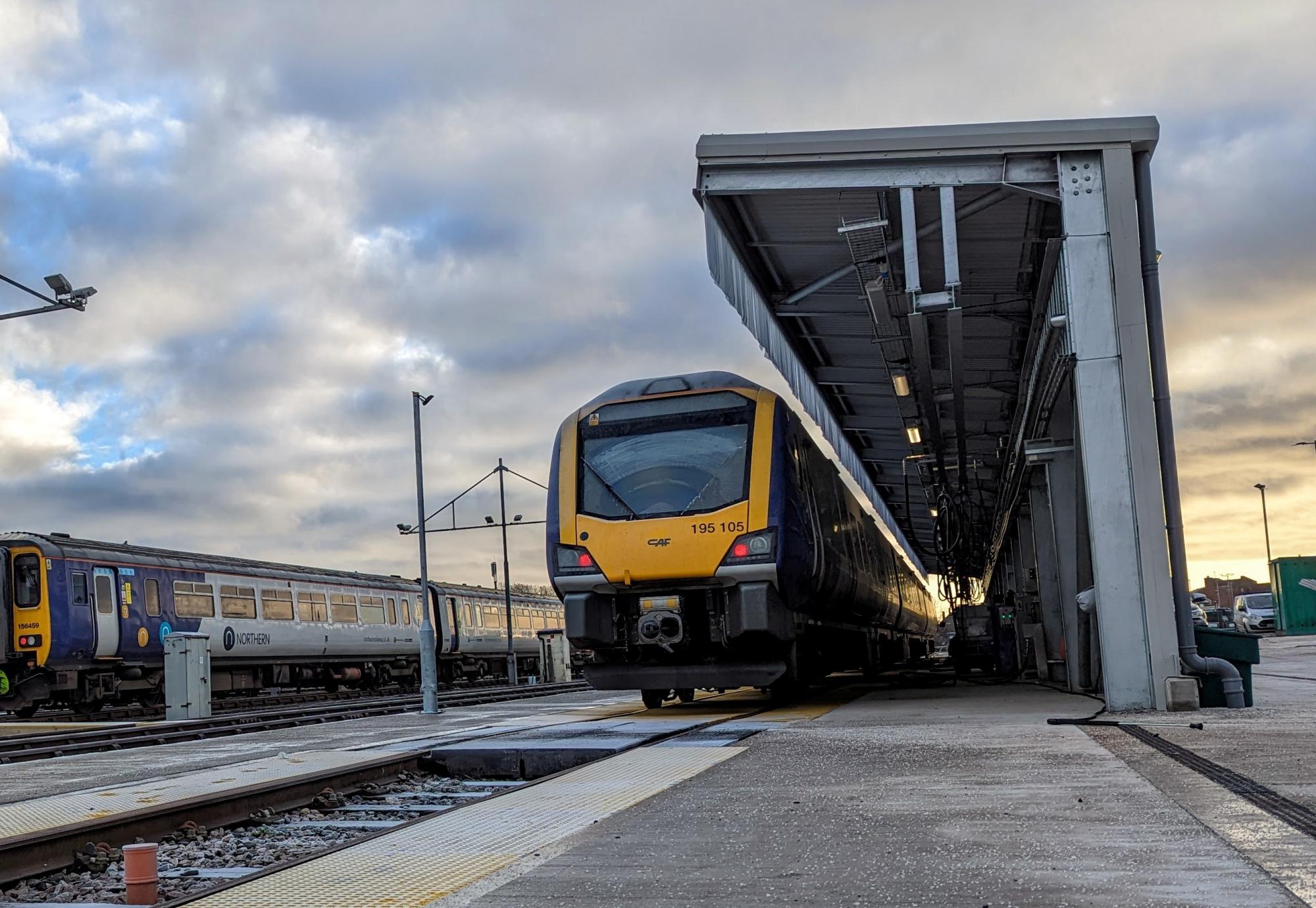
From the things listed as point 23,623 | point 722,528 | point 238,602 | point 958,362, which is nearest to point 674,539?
point 722,528

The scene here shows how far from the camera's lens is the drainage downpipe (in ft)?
32.2

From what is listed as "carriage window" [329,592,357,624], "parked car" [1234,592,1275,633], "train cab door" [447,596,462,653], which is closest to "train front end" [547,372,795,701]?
"carriage window" [329,592,357,624]

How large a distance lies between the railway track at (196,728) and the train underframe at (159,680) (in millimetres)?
2692

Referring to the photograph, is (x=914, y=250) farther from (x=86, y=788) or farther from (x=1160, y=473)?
(x=86, y=788)

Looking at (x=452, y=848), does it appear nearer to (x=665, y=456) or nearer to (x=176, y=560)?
(x=665, y=456)

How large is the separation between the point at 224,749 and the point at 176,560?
465 inches

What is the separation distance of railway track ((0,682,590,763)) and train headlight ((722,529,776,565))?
5.71m

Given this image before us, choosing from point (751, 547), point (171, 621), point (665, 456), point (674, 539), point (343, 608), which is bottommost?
point (171, 621)

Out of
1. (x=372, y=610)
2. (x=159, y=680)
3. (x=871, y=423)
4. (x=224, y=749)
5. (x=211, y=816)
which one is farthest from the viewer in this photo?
(x=372, y=610)

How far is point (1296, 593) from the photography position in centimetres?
3684

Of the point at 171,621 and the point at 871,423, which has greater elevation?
the point at 871,423

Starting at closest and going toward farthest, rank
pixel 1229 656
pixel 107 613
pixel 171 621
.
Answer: pixel 1229 656 → pixel 107 613 → pixel 171 621

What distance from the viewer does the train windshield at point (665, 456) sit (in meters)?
11.4

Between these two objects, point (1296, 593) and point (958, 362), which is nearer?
point (958, 362)
